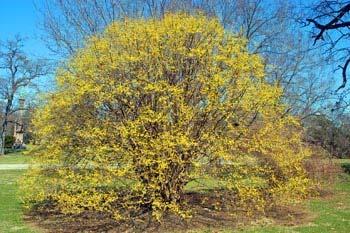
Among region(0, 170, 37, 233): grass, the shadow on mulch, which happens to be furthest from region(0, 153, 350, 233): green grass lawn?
the shadow on mulch

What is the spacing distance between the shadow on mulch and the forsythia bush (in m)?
0.35

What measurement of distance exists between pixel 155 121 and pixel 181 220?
2.54 m

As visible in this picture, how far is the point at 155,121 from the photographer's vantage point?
9398mm

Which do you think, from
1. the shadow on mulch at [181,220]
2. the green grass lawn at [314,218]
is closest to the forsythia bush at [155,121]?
the shadow on mulch at [181,220]

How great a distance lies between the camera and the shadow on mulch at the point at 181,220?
10.0m

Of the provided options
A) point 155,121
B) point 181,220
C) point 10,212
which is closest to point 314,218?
point 181,220

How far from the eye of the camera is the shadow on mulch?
1002 cm

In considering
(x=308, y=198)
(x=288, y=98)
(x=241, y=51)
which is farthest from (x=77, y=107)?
(x=288, y=98)

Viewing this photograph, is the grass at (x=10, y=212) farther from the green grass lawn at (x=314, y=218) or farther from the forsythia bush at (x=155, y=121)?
the forsythia bush at (x=155, y=121)

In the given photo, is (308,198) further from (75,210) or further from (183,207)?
(75,210)

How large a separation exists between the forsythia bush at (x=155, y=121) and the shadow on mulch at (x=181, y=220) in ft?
1.14

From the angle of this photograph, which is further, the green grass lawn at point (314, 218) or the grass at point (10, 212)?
the grass at point (10, 212)

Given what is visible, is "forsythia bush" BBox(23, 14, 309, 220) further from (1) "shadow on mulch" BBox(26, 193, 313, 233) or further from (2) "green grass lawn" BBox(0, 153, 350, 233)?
(2) "green grass lawn" BBox(0, 153, 350, 233)

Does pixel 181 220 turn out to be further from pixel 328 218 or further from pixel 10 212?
pixel 10 212
